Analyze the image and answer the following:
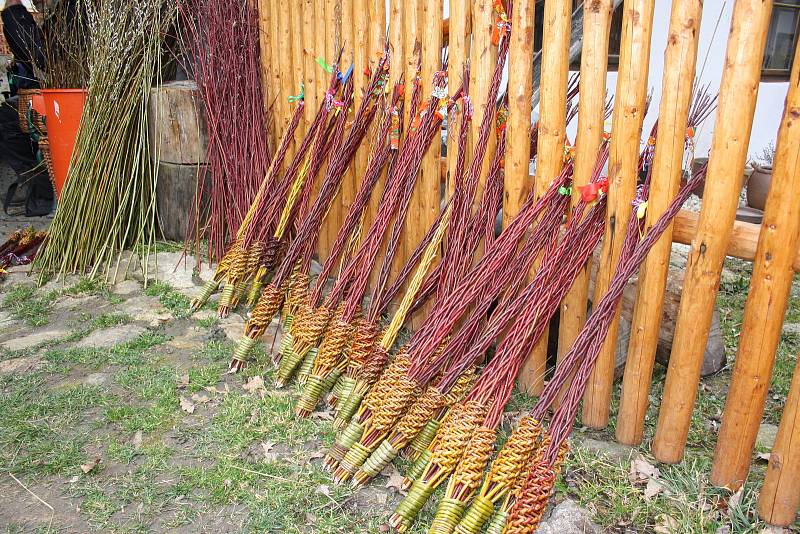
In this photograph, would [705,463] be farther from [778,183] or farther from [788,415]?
[778,183]

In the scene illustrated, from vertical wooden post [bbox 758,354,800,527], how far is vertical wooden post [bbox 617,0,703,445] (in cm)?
42

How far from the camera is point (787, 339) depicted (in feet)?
10.2

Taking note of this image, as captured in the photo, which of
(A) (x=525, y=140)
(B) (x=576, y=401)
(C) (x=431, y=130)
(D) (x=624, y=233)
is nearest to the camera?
(B) (x=576, y=401)

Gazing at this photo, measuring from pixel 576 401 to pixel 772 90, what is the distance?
4710 mm

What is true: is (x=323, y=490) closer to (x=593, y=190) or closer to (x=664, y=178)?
(x=593, y=190)

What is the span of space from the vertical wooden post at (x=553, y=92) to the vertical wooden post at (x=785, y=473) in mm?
1000

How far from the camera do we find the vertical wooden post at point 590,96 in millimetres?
1938

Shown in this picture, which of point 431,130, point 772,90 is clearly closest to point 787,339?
point 431,130

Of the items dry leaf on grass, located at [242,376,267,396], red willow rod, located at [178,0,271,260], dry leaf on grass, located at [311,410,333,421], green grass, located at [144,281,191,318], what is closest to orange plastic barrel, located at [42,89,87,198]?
red willow rod, located at [178,0,271,260]

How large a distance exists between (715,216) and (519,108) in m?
0.82

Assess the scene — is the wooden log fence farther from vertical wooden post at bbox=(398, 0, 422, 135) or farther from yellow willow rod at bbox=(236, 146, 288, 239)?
yellow willow rod at bbox=(236, 146, 288, 239)

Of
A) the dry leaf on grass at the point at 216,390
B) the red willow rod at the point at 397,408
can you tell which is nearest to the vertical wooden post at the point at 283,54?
the dry leaf on grass at the point at 216,390

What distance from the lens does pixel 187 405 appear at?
2.50m

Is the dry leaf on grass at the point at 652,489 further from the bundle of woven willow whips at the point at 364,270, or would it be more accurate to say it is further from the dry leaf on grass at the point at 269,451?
the dry leaf on grass at the point at 269,451
